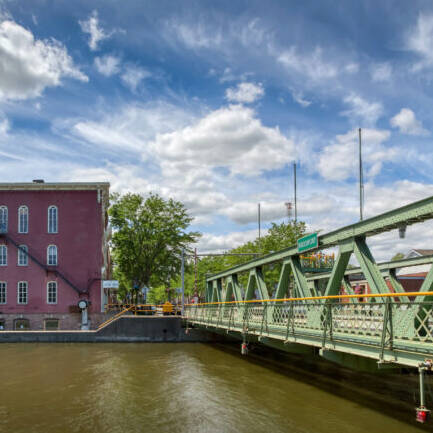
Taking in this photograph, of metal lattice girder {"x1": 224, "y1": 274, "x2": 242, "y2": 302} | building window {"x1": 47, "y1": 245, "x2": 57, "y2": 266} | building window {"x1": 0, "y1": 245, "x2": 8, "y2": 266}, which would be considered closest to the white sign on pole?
building window {"x1": 47, "y1": 245, "x2": 57, "y2": 266}

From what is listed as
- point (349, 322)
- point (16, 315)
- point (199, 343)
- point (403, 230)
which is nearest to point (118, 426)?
point (349, 322)

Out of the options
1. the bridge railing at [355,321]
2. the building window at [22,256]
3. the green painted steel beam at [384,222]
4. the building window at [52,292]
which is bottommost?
the building window at [52,292]

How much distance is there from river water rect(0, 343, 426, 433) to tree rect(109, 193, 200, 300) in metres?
20.1

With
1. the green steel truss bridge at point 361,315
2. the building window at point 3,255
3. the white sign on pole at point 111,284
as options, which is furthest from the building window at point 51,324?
the green steel truss bridge at point 361,315

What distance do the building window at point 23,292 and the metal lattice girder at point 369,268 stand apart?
31.3 m

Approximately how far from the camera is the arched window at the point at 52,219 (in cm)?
3919

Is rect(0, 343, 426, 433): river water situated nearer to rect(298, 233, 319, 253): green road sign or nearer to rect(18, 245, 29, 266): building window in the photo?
rect(298, 233, 319, 253): green road sign

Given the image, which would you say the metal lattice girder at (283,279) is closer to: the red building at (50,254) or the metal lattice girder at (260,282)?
the metal lattice girder at (260,282)

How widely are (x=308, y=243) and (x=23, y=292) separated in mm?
29057

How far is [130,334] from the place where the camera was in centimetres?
3312

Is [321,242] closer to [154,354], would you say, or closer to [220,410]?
[220,410]

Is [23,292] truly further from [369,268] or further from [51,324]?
[369,268]

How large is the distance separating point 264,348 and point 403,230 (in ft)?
56.2

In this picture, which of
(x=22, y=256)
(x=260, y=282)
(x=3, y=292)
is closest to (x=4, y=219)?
(x=22, y=256)
